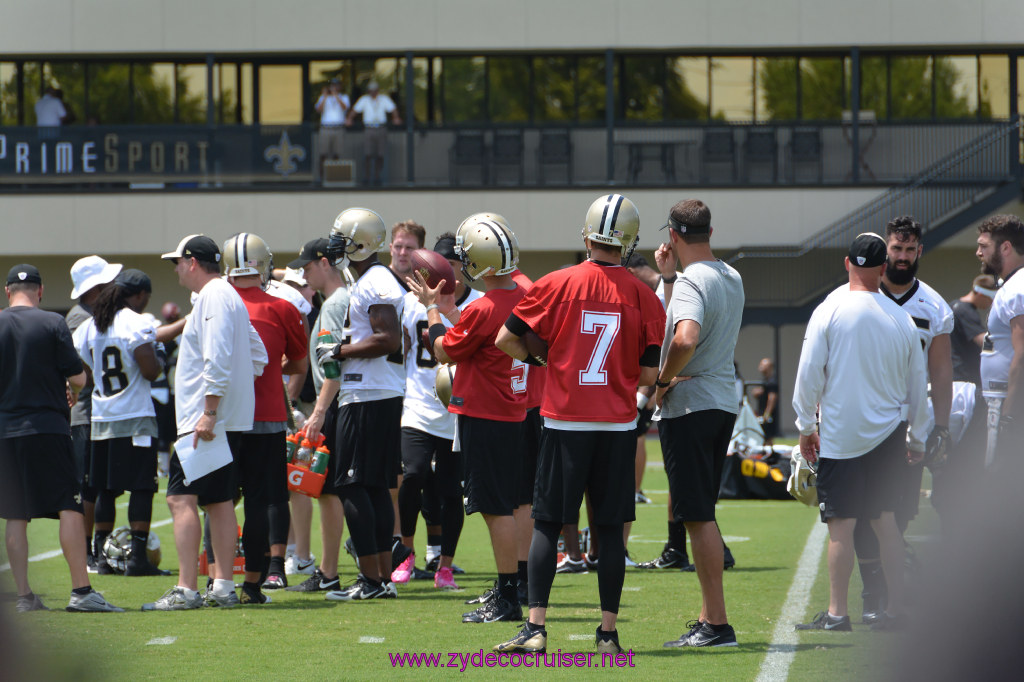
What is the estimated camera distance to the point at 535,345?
6.00 metres

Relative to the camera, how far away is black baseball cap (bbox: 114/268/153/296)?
8953mm

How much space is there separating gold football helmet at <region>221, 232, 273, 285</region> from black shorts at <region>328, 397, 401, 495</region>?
1085 mm

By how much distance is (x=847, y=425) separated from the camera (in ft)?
21.3

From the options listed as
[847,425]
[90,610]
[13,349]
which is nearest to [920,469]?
[847,425]

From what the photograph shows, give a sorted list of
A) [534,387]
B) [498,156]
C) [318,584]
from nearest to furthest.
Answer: [534,387]
[318,584]
[498,156]

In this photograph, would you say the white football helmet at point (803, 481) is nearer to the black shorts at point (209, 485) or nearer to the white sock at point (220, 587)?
the black shorts at point (209, 485)

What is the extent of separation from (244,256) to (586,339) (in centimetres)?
293

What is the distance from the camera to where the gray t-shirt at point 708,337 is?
6.20 m

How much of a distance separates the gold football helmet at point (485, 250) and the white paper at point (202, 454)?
1.82m

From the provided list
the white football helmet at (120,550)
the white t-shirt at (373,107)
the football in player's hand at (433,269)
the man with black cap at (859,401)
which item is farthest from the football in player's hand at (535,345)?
the white t-shirt at (373,107)

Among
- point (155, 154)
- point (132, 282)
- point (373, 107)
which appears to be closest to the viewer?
point (132, 282)

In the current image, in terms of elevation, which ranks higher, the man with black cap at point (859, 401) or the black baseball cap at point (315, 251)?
the black baseball cap at point (315, 251)

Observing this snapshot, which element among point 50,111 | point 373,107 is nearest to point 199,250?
point 373,107

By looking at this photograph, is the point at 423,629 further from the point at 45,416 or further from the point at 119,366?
the point at 119,366
